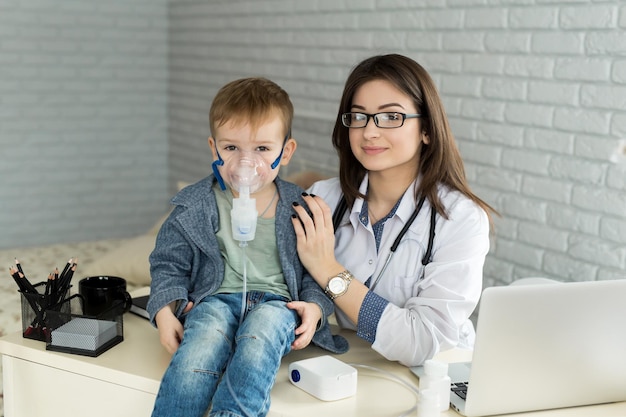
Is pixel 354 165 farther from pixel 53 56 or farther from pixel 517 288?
pixel 53 56

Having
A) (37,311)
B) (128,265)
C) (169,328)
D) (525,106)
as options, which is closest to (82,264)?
(128,265)

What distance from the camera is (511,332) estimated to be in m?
1.46

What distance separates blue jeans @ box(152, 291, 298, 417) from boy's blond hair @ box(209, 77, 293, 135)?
1.40ft

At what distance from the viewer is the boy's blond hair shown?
5.74 ft

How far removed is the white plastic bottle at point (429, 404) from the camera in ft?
4.86

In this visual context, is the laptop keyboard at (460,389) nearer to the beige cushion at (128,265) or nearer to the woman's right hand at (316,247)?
the woman's right hand at (316,247)

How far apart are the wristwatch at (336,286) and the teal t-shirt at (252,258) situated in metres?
0.10

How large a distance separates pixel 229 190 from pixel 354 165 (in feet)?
1.26

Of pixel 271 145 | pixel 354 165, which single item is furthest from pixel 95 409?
pixel 354 165

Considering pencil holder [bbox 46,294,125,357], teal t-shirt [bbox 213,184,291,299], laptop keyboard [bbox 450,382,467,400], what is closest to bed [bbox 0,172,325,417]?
pencil holder [bbox 46,294,125,357]

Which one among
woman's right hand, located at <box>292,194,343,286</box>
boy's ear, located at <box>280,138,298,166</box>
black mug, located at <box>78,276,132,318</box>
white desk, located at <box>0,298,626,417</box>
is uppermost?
boy's ear, located at <box>280,138,298,166</box>

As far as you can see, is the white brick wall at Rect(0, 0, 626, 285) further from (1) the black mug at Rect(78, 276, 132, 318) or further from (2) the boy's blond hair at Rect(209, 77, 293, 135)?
(1) the black mug at Rect(78, 276, 132, 318)

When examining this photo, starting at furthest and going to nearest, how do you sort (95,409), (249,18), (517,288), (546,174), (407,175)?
(249,18) → (546,174) → (407,175) → (95,409) → (517,288)

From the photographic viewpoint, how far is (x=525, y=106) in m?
2.68
